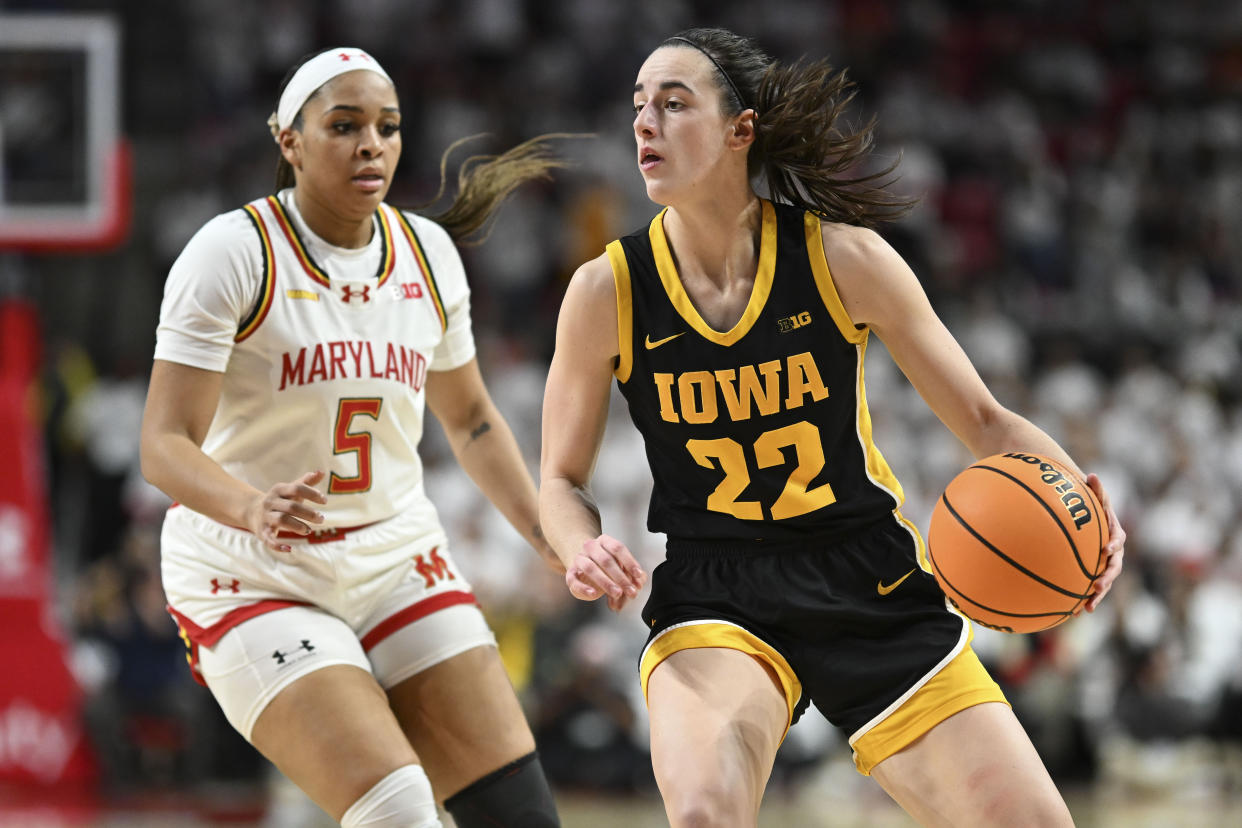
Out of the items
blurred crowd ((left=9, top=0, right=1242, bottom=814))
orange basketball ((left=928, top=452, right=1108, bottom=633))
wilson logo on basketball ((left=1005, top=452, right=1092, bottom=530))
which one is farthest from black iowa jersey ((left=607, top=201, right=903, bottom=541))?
blurred crowd ((left=9, top=0, right=1242, bottom=814))

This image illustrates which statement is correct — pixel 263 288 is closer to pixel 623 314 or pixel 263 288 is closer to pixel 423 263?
pixel 423 263

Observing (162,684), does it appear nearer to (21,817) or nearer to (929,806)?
(21,817)

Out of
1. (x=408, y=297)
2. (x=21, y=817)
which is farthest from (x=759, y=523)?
(x=21, y=817)

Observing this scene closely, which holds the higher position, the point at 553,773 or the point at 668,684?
the point at 668,684

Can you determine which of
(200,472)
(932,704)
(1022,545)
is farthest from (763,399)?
(200,472)

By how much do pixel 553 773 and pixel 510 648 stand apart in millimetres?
822

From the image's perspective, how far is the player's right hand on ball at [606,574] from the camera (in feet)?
10.0

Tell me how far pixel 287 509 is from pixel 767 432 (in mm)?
1116

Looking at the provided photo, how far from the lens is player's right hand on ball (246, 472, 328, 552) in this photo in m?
3.26

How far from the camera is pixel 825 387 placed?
3.46m

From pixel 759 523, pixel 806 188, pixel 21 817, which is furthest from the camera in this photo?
pixel 21 817

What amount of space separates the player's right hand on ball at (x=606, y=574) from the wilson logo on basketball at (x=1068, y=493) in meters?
0.94

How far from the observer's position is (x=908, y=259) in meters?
12.3

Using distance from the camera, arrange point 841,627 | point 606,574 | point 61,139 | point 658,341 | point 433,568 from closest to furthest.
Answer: point 606,574, point 841,627, point 658,341, point 433,568, point 61,139
